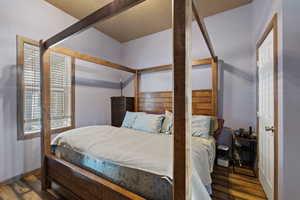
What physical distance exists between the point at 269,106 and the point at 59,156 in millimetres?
2768

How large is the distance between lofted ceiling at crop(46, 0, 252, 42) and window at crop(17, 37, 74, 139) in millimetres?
985

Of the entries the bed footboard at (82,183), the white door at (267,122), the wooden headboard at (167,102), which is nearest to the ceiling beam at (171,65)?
the wooden headboard at (167,102)

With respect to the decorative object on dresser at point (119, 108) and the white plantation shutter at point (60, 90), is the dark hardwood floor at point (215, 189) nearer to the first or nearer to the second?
the white plantation shutter at point (60, 90)

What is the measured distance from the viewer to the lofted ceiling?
8.05 feet

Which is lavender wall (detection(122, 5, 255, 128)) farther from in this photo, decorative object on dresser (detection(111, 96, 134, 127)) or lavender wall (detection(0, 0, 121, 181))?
lavender wall (detection(0, 0, 121, 181))

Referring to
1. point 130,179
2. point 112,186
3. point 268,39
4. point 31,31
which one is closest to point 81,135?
point 112,186

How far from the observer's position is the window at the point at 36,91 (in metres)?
2.17

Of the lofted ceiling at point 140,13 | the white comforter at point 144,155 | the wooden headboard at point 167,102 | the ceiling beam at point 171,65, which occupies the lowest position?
the white comforter at point 144,155

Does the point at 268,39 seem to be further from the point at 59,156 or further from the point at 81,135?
the point at 59,156

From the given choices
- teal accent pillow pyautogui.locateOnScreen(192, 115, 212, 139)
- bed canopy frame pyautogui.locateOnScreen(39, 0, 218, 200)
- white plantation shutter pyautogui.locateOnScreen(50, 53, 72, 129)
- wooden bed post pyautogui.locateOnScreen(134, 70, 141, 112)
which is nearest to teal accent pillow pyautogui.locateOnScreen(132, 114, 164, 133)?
teal accent pillow pyautogui.locateOnScreen(192, 115, 212, 139)

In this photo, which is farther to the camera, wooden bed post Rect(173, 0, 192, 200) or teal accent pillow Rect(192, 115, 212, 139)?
teal accent pillow Rect(192, 115, 212, 139)

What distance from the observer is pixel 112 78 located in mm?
3861

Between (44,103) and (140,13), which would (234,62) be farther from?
(44,103)

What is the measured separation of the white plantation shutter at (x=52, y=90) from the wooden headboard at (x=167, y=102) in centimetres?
169
